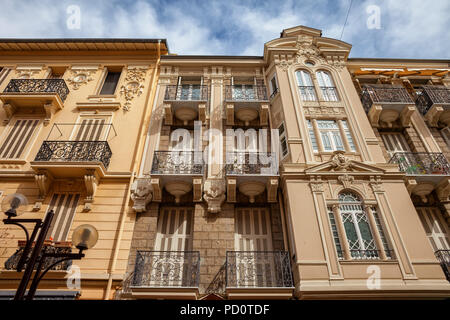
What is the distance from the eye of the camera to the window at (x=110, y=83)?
12.5m

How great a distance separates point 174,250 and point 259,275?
265 centimetres

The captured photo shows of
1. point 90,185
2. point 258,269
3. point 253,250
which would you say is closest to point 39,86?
point 90,185

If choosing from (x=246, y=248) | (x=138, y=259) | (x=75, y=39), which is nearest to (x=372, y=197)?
(x=246, y=248)

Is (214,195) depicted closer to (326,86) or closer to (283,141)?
(283,141)

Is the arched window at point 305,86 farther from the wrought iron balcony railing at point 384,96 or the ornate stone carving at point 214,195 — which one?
the ornate stone carving at point 214,195

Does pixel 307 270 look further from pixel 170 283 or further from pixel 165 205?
pixel 165 205

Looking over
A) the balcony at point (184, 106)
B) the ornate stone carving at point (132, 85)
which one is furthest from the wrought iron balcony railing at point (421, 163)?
the ornate stone carving at point (132, 85)

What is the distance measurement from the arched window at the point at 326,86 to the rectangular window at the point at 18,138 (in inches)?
455

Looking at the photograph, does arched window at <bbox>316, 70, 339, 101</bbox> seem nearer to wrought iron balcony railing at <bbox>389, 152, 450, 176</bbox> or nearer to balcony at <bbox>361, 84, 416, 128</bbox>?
balcony at <bbox>361, 84, 416, 128</bbox>

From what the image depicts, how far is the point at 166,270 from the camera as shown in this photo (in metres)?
7.72

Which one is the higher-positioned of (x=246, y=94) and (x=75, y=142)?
(x=246, y=94)

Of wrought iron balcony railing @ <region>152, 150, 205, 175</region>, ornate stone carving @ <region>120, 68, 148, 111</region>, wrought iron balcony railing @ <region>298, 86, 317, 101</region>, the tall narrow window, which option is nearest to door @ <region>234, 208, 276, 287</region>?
wrought iron balcony railing @ <region>152, 150, 205, 175</region>

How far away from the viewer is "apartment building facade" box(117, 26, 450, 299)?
24.1ft
